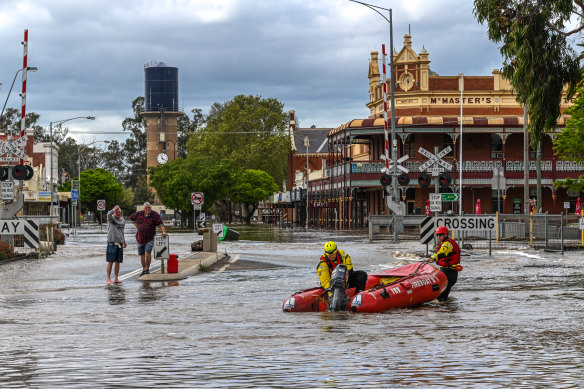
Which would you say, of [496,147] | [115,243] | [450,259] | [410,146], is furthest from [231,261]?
[496,147]

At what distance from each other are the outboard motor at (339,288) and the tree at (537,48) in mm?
17004

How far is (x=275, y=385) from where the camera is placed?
9258 millimetres

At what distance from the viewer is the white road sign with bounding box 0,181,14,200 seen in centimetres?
3131

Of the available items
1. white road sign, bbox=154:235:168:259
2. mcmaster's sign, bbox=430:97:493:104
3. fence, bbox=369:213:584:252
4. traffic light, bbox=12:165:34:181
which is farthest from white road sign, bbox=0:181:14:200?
mcmaster's sign, bbox=430:97:493:104

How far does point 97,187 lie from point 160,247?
105076 mm

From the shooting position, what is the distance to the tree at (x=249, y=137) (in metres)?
112

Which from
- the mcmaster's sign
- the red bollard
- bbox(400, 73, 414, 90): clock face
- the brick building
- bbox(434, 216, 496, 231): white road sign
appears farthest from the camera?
bbox(400, 73, 414, 90): clock face

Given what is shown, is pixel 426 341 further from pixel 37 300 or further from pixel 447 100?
pixel 447 100

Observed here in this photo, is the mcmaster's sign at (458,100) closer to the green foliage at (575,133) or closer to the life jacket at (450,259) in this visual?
the green foliage at (575,133)

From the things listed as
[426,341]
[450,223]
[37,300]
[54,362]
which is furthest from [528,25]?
[54,362]

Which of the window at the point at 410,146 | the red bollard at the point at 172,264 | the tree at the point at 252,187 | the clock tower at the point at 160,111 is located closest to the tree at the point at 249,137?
the tree at the point at 252,187

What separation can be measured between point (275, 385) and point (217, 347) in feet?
8.75

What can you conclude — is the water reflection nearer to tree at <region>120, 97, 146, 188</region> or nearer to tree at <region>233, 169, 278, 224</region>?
tree at <region>233, 169, 278, 224</region>

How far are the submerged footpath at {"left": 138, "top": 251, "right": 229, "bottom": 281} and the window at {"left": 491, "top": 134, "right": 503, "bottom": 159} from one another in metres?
44.5
